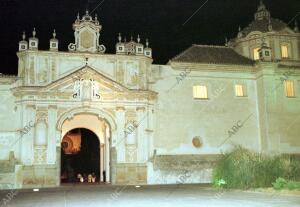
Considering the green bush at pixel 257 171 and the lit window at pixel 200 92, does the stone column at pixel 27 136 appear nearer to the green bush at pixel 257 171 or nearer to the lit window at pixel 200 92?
the lit window at pixel 200 92

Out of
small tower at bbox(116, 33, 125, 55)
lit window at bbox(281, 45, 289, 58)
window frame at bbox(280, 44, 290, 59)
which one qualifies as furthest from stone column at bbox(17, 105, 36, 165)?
lit window at bbox(281, 45, 289, 58)

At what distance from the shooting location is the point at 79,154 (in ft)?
160

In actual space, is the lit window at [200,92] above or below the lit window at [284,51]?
below

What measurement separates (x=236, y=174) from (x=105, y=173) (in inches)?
686

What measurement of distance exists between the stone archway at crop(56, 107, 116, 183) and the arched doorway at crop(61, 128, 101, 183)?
761 centimetres

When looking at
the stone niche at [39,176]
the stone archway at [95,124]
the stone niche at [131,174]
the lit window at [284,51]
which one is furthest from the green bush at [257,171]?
the lit window at [284,51]

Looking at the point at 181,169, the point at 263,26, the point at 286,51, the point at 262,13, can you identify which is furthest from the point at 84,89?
the point at 262,13

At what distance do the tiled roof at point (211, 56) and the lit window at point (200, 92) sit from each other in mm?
2363

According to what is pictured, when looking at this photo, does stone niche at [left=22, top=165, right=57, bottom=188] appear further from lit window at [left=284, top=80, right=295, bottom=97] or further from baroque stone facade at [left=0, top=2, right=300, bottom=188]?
lit window at [left=284, top=80, right=295, bottom=97]

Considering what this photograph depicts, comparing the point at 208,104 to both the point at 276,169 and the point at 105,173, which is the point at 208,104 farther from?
the point at 276,169

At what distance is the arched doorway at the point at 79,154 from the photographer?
47.2m

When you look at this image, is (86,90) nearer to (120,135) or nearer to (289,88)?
(120,135)

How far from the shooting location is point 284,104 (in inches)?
1476

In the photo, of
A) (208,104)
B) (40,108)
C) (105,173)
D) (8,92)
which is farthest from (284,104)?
(8,92)
